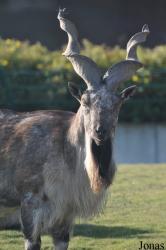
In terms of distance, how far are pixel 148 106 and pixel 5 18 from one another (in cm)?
905

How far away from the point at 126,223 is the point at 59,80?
986cm

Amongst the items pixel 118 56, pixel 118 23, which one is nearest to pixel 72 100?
pixel 118 56

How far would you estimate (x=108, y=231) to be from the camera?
1196 centimetres

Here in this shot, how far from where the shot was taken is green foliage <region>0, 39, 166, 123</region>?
72.1 feet

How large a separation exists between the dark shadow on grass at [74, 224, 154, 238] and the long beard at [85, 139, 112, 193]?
5.72ft

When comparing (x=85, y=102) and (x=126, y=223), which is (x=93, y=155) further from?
(x=126, y=223)

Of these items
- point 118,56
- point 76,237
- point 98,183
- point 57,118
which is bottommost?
point 76,237

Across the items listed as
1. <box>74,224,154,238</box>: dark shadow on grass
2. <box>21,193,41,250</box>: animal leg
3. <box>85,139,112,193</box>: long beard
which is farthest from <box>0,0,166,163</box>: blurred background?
<box>85,139,112,193</box>: long beard

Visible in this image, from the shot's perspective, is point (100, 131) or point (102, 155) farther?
point (102, 155)

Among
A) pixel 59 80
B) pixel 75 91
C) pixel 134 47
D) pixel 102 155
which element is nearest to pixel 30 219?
pixel 102 155

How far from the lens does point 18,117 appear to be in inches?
430

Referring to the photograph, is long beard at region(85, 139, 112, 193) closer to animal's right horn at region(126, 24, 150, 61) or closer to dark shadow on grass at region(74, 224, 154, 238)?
animal's right horn at region(126, 24, 150, 61)

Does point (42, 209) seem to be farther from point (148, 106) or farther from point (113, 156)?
point (148, 106)

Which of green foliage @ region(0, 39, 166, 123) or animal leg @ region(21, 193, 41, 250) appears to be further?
green foliage @ region(0, 39, 166, 123)
